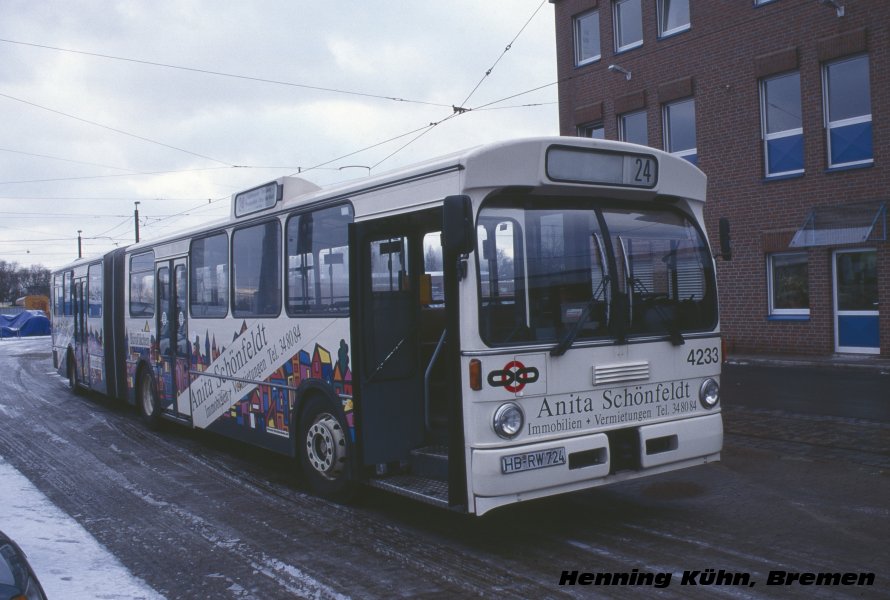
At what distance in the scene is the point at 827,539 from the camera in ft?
18.9

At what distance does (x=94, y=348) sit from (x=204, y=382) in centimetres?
616

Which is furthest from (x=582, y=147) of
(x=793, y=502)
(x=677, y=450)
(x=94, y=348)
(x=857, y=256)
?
(x=857, y=256)

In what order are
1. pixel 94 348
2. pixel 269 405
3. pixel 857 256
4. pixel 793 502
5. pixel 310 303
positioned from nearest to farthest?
pixel 793 502, pixel 310 303, pixel 269 405, pixel 94 348, pixel 857 256

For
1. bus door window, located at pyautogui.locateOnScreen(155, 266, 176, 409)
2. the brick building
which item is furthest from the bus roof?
the brick building

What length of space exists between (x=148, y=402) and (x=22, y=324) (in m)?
41.2

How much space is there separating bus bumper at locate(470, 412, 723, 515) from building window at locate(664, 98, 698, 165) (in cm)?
1698

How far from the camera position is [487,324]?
5.50 m

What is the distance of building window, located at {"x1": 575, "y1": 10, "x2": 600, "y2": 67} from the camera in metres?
25.2

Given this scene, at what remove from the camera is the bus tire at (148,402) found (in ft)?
38.3

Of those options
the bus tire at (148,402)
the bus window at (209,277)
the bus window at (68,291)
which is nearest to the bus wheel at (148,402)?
the bus tire at (148,402)

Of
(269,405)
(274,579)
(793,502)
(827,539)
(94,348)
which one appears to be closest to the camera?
(274,579)

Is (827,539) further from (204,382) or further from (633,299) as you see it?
(204,382)

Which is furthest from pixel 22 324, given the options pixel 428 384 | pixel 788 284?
pixel 428 384

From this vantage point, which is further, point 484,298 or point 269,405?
point 269,405
